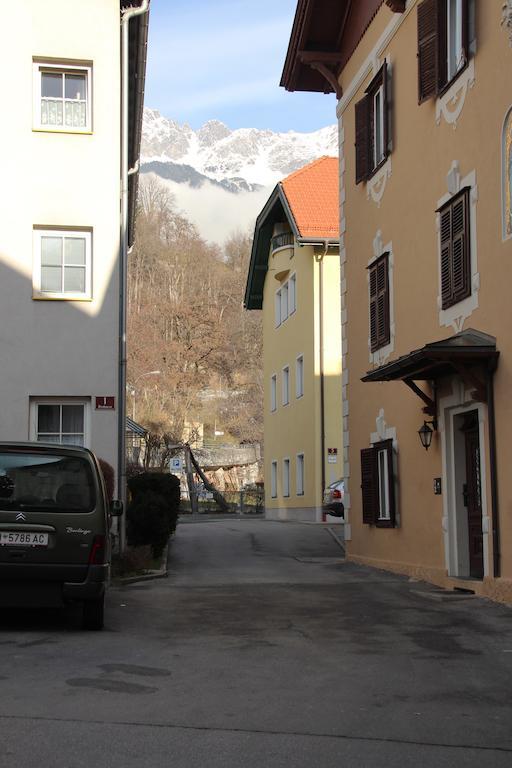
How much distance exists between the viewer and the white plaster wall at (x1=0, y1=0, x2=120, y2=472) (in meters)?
18.0

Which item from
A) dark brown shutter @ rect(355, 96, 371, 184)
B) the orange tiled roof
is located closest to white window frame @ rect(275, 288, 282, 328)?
the orange tiled roof

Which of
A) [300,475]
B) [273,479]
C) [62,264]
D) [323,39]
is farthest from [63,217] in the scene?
[273,479]

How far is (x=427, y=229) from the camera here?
613 inches

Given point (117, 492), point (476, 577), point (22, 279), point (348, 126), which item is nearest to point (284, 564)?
point (117, 492)

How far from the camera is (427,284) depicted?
50.9 ft

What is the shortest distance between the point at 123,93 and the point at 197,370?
54285 mm

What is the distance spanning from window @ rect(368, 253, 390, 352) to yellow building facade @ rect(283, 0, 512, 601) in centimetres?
4

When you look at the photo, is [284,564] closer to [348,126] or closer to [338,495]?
[348,126]

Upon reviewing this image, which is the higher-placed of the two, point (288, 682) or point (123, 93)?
point (123, 93)

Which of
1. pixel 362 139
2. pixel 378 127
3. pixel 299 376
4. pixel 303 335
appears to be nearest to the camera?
pixel 378 127

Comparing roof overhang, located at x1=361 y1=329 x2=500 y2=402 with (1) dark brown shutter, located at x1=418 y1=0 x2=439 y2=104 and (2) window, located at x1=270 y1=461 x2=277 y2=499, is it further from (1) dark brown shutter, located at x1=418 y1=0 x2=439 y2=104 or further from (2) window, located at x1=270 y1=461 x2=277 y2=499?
(2) window, located at x1=270 y1=461 x2=277 y2=499

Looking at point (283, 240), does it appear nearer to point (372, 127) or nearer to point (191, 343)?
point (372, 127)

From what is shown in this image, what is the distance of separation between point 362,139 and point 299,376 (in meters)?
18.2

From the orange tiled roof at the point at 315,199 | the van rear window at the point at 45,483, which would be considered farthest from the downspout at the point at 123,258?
the orange tiled roof at the point at 315,199
